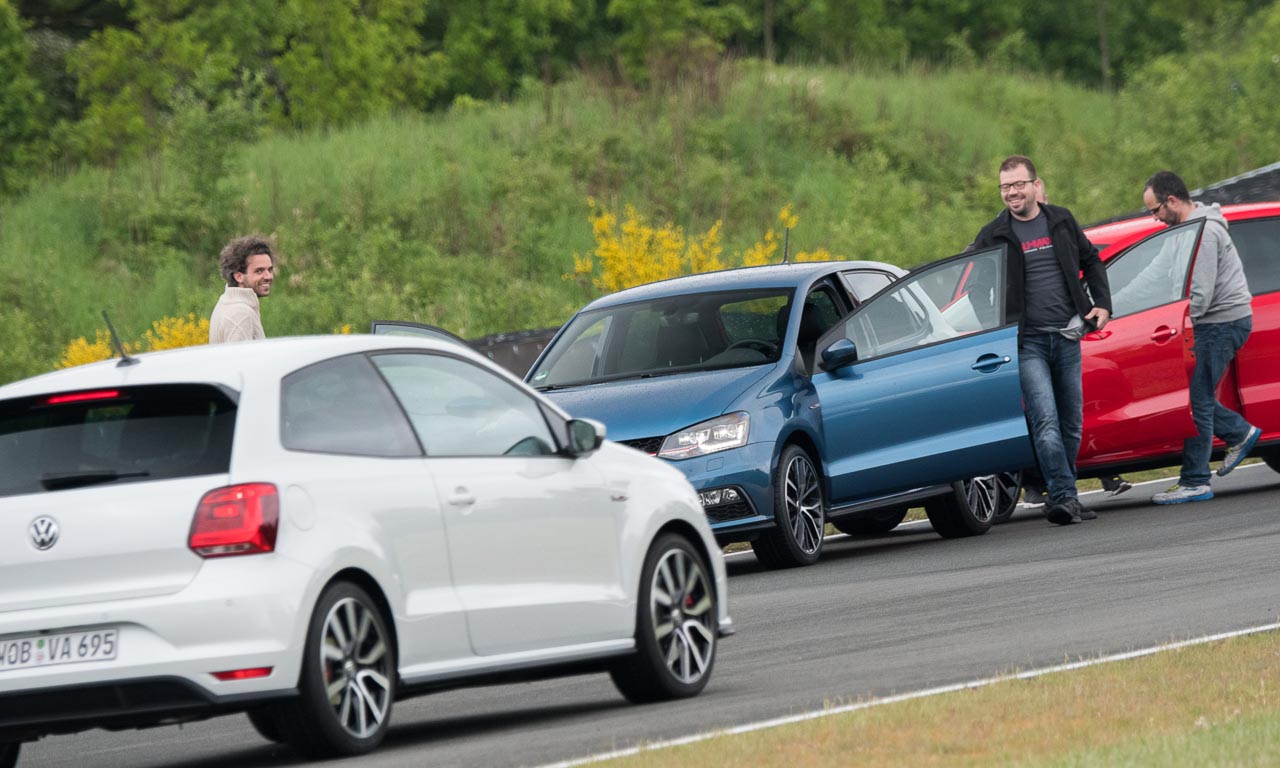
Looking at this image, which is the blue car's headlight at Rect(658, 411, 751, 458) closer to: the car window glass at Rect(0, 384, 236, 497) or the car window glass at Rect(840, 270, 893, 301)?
the car window glass at Rect(840, 270, 893, 301)

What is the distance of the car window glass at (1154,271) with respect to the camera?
16.2 meters

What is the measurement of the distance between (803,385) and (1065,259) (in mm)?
2148

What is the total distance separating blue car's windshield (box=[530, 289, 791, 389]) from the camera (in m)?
14.7

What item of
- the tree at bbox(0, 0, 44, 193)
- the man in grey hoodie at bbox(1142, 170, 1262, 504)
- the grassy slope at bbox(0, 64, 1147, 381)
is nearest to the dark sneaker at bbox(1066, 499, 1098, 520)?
the man in grey hoodie at bbox(1142, 170, 1262, 504)

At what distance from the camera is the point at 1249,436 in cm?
1623

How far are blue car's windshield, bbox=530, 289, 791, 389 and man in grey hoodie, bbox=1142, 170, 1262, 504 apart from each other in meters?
3.03

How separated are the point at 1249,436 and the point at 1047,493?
4.83ft

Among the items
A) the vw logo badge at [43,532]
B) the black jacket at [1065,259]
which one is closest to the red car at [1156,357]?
the black jacket at [1065,259]

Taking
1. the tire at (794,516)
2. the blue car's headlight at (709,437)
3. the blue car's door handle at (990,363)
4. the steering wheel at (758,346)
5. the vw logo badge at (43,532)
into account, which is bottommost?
the tire at (794,516)

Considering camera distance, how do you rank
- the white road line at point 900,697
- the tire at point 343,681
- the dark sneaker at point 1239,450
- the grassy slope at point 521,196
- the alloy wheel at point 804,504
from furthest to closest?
the grassy slope at point 521,196
the dark sneaker at point 1239,450
the alloy wheel at point 804,504
the tire at point 343,681
the white road line at point 900,697

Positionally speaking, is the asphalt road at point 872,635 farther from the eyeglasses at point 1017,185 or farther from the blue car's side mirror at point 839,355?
the eyeglasses at point 1017,185

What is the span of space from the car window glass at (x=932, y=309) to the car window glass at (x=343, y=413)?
6652mm

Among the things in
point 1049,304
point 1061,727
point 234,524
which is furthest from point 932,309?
point 234,524

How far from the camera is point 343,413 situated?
8.34 meters
